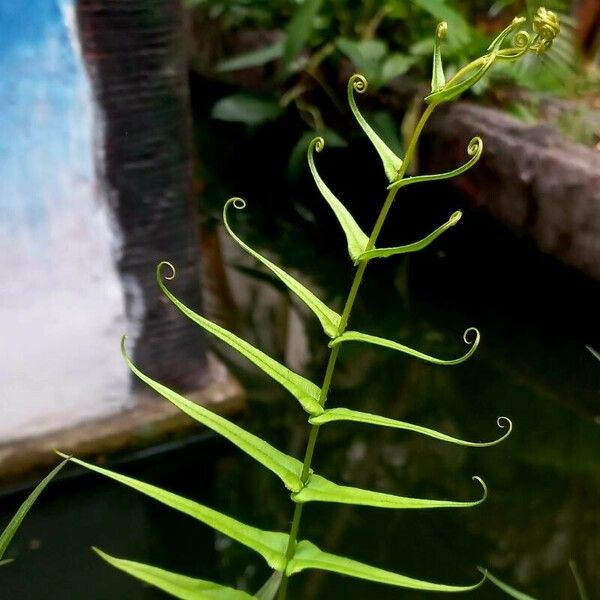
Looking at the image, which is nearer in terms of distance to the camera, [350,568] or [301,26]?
[350,568]

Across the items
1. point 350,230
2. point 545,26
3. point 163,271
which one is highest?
point 545,26

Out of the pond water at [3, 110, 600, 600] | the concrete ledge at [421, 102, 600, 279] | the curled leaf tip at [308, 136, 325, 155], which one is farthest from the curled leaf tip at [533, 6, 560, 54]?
the concrete ledge at [421, 102, 600, 279]

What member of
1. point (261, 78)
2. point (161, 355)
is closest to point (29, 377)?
point (161, 355)

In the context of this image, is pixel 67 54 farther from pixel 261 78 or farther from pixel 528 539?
pixel 261 78

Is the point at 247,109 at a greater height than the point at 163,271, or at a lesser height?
lesser

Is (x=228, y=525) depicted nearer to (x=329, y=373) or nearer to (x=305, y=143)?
(x=329, y=373)

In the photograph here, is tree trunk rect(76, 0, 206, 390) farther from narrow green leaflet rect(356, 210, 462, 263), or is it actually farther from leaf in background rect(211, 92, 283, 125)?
leaf in background rect(211, 92, 283, 125)

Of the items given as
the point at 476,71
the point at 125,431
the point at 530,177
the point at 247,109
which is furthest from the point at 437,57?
the point at 247,109
